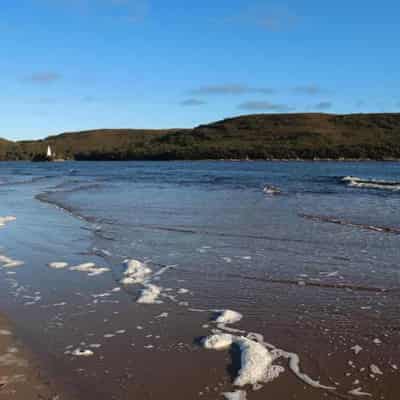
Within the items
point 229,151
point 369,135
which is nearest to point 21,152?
point 229,151

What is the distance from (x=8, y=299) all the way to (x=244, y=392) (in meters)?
4.25

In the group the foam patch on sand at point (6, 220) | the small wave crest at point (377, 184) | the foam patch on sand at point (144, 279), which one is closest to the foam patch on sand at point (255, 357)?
the foam patch on sand at point (144, 279)

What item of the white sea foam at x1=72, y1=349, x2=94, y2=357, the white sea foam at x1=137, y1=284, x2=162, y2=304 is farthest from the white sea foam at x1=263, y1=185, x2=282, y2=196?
the white sea foam at x1=72, y1=349, x2=94, y2=357

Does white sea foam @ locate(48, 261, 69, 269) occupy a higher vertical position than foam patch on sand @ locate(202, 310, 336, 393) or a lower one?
lower

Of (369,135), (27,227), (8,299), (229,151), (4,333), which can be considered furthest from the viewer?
(369,135)

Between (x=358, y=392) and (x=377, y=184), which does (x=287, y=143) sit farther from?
(x=358, y=392)

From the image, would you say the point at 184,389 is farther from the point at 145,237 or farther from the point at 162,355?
the point at 145,237

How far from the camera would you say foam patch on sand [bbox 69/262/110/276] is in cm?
892

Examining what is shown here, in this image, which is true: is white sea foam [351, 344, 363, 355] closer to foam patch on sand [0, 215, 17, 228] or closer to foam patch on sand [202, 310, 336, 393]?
foam patch on sand [202, 310, 336, 393]

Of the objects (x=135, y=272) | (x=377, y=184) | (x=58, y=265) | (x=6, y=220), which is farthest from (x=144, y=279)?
(x=377, y=184)

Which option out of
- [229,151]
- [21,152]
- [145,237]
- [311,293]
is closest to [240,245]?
[145,237]

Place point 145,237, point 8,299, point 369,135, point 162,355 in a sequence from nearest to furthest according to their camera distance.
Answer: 1. point 162,355
2. point 8,299
3. point 145,237
4. point 369,135

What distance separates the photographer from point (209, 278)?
8.46 meters

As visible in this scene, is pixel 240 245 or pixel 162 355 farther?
pixel 240 245
